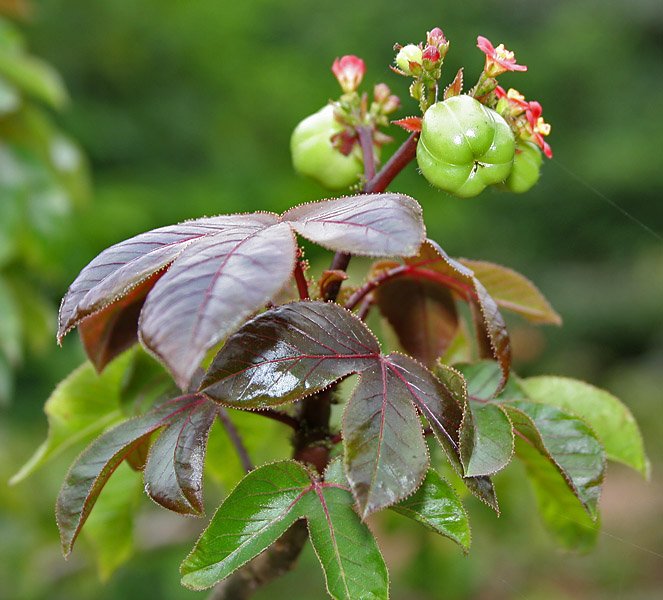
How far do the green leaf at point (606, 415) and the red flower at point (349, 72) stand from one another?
308mm

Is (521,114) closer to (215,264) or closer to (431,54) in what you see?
(431,54)

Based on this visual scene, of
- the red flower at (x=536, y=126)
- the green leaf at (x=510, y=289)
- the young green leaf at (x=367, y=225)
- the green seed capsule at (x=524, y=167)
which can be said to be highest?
the red flower at (x=536, y=126)

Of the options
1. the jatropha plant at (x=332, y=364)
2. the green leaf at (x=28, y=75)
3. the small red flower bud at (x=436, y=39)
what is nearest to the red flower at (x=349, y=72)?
the jatropha plant at (x=332, y=364)

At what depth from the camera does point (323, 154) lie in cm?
69

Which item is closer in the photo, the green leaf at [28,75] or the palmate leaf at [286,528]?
the palmate leaf at [286,528]

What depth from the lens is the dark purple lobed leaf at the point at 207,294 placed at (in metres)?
0.37

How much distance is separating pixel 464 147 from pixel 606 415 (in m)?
0.33

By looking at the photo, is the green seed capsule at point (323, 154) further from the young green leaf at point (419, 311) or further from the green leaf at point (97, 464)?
the green leaf at point (97, 464)

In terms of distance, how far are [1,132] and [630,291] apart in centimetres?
766

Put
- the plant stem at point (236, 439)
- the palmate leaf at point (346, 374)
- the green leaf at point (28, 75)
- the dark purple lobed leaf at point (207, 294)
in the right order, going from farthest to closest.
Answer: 1. the green leaf at point (28, 75)
2. the plant stem at point (236, 439)
3. the palmate leaf at point (346, 374)
4. the dark purple lobed leaf at point (207, 294)

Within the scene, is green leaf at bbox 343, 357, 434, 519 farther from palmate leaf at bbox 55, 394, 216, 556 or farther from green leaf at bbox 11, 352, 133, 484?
Answer: green leaf at bbox 11, 352, 133, 484

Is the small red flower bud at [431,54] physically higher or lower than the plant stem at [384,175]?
higher

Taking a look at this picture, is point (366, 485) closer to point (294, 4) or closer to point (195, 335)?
point (195, 335)

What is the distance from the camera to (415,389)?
54cm
